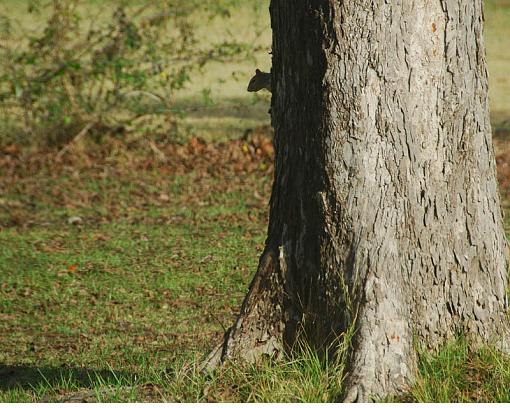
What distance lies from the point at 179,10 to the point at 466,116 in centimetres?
859

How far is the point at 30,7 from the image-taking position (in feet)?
39.7

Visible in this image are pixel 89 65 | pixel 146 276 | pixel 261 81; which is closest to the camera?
pixel 261 81

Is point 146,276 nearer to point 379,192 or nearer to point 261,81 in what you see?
point 261,81

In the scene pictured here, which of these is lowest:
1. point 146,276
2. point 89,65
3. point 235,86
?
point 146,276

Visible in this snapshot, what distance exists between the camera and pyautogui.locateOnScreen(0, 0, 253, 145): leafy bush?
12180 mm

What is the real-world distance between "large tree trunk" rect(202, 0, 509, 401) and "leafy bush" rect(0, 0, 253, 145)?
716cm

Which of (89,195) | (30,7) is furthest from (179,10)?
(89,195)

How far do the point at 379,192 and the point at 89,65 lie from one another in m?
8.30

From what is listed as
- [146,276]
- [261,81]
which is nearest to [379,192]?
[261,81]

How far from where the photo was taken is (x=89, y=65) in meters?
12.5

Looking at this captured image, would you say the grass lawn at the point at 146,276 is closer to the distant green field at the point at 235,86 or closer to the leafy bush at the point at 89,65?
the distant green field at the point at 235,86

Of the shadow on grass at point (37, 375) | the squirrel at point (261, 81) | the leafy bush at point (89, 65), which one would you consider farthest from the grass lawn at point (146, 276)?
the squirrel at point (261, 81)

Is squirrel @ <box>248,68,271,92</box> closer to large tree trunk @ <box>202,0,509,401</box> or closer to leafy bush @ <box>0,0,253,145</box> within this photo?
large tree trunk @ <box>202,0,509,401</box>

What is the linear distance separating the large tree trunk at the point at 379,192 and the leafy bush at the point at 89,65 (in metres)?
7.16
